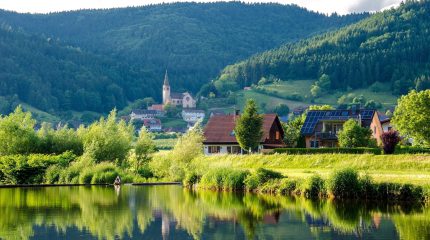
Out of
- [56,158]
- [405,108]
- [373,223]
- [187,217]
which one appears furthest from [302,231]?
[405,108]

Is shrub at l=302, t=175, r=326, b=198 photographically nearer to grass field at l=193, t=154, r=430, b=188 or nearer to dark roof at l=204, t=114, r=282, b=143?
grass field at l=193, t=154, r=430, b=188

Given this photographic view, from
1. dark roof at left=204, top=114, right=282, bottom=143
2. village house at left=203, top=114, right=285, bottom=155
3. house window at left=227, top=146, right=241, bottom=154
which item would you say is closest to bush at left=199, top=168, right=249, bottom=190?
village house at left=203, top=114, right=285, bottom=155

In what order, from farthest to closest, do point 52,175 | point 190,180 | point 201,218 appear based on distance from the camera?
point 52,175
point 190,180
point 201,218

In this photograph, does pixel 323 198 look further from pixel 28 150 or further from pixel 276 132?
pixel 276 132

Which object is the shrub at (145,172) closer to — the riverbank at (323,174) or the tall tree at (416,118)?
the riverbank at (323,174)

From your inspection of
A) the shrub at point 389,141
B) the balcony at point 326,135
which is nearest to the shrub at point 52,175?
the shrub at point 389,141

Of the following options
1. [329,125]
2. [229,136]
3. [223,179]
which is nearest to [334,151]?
[223,179]

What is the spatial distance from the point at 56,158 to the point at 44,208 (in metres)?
21.9

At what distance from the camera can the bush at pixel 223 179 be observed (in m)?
53.3

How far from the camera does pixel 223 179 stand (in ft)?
178

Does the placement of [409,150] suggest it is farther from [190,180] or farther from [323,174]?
[190,180]

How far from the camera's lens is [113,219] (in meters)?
38.2

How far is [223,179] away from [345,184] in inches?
468

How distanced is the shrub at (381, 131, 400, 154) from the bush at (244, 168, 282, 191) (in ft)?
51.5
